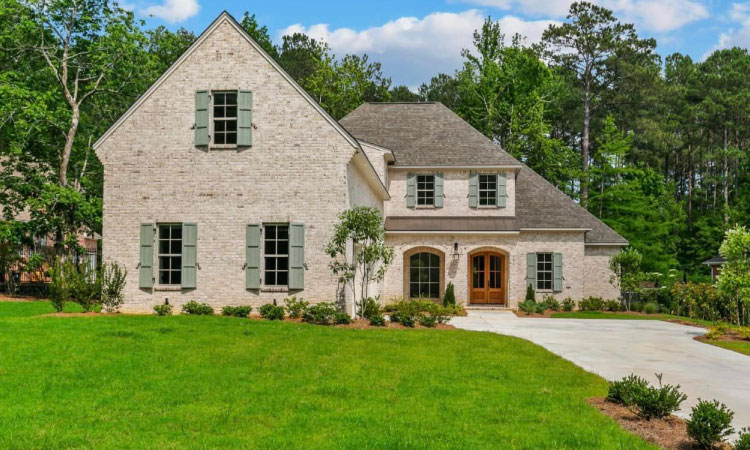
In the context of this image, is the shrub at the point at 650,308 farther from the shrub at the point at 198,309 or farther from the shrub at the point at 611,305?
the shrub at the point at 198,309

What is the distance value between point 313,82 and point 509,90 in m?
14.2

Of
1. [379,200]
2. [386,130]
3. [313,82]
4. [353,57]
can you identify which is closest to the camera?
[379,200]

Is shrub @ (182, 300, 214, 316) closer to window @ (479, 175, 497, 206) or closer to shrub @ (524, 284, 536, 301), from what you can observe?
shrub @ (524, 284, 536, 301)

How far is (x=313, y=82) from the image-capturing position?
1838 inches

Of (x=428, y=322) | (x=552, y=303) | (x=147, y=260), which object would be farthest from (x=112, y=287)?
(x=552, y=303)

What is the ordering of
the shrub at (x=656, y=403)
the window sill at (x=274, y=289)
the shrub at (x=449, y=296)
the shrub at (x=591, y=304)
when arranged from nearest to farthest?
the shrub at (x=656, y=403)
the window sill at (x=274, y=289)
the shrub at (x=449, y=296)
the shrub at (x=591, y=304)

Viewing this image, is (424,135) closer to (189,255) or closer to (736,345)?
(189,255)

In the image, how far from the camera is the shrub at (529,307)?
2442 centimetres

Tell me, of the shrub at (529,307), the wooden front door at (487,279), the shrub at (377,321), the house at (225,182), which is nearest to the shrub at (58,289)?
the house at (225,182)

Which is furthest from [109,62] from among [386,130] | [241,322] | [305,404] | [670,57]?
[670,57]

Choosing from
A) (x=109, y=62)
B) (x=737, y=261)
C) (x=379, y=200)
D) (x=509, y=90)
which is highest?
(x=509, y=90)

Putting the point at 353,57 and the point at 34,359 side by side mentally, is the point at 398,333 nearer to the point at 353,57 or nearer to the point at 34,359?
the point at 34,359

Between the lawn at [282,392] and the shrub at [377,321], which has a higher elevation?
the shrub at [377,321]

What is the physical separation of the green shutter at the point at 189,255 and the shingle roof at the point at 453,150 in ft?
34.3
